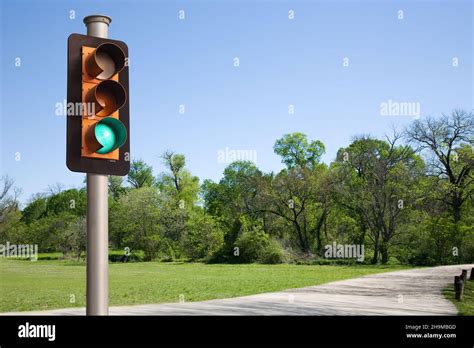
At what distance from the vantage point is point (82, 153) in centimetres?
403

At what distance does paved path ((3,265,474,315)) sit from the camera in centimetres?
1282

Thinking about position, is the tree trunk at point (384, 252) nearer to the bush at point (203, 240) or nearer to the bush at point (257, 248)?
the bush at point (257, 248)

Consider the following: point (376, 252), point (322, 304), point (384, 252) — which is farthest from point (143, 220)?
point (322, 304)

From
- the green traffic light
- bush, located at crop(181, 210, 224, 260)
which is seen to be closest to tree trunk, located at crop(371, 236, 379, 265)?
bush, located at crop(181, 210, 224, 260)

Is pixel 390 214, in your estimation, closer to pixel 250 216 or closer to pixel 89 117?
pixel 250 216

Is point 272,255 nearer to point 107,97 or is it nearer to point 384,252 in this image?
point 384,252

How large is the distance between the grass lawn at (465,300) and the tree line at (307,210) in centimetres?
1998

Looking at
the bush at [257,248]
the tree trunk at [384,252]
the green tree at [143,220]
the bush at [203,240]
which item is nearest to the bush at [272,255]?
the bush at [257,248]

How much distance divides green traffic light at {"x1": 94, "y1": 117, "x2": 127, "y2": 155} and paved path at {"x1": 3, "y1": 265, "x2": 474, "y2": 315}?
847 cm

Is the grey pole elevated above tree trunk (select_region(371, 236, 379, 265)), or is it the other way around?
the grey pole

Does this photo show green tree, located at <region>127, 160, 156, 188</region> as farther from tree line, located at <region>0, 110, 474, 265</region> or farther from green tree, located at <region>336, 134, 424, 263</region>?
green tree, located at <region>336, 134, 424, 263</region>

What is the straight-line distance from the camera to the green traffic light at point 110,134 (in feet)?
13.5
